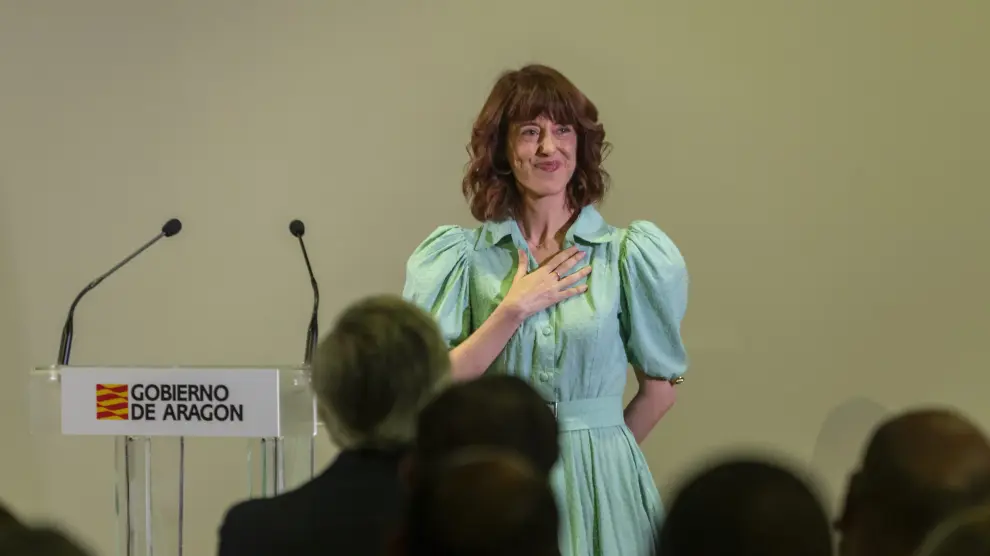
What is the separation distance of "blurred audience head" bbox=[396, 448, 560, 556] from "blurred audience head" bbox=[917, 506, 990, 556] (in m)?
0.24

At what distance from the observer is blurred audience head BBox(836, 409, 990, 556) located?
824 mm

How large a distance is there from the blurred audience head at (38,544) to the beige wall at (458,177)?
2107 millimetres

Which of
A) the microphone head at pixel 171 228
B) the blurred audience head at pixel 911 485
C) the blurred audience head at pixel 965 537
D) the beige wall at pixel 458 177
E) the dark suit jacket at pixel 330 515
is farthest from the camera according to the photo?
the beige wall at pixel 458 177

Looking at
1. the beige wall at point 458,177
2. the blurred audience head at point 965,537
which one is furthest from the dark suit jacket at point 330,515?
the beige wall at point 458,177

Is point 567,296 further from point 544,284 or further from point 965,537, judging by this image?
point 965,537

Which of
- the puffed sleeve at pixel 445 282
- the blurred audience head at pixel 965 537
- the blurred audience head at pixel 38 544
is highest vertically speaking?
the puffed sleeve at pixel 445 282

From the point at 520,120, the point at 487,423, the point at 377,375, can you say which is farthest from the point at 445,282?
the point at 487,423

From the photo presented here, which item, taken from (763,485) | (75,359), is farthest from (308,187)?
(763,485)

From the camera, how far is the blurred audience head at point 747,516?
66cm

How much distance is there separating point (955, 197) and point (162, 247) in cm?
223

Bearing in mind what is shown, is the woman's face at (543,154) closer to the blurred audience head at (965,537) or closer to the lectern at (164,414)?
the lectern at (164,414)

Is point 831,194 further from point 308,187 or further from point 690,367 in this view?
point 308,187

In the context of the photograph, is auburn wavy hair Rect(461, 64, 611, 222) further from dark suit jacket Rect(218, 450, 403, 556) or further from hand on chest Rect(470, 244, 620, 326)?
dark suit jacket Rect(218, 450, 403, 556)

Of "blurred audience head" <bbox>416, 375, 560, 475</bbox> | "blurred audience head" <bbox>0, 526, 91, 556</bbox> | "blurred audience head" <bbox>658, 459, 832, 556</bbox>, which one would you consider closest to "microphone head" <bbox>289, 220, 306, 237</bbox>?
"blurred audience head" <bbox>416, 375, 560, 475</bbox>
